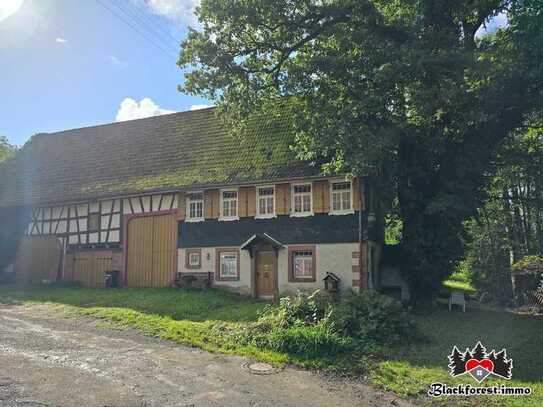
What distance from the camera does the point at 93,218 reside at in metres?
23.1

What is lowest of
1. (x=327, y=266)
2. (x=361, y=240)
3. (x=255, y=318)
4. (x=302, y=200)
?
(x=255, y=318)

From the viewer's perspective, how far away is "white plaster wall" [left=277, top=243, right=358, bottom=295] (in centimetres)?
1753

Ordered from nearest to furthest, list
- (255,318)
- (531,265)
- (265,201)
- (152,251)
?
(255,318) < (265,201) < (152,251) < (531,265)

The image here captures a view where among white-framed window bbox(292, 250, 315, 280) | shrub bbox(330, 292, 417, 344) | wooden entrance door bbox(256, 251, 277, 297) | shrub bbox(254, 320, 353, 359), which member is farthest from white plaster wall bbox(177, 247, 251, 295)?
shrub bbox(254, 320, 353, 359)

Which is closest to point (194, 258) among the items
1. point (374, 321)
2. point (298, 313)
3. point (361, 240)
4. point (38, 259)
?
point (361, 240)

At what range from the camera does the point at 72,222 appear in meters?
23.6

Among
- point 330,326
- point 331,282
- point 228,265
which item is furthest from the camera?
point 228,265

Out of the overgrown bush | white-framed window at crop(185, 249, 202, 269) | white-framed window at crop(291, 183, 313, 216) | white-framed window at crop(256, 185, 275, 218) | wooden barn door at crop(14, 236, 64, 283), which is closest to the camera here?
the overgrown bush

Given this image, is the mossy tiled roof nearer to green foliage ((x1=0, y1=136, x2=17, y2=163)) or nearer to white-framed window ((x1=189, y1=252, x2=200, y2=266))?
white-framed window ((x1=189, y1=252, x2=200, y2=266))

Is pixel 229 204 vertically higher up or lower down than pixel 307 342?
higher up

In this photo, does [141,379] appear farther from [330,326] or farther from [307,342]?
[330,326]

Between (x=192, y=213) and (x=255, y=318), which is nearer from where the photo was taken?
(x=255, y=318)

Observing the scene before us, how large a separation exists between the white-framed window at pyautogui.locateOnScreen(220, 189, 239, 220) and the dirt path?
8.62 metres

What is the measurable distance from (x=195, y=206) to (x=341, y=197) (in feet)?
21.6
